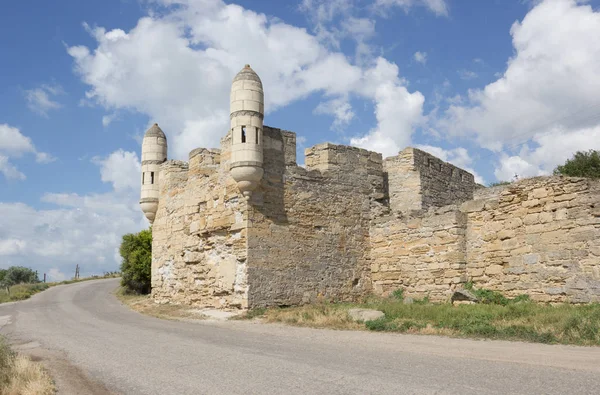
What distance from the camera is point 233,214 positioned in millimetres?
16125

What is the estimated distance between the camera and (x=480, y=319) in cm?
1091

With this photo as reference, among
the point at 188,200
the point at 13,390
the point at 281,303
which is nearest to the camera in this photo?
the point at 13,390

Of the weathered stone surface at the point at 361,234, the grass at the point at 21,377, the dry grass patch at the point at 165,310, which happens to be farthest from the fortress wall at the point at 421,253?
the grass at the point at 21,377

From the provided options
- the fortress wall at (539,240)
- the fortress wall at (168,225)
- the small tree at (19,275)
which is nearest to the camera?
the fortress wall at (539,240)

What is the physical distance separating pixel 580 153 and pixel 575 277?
15.9m

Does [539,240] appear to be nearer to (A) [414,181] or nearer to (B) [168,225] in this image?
(A) [414,181]

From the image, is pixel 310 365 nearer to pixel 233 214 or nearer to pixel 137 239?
pixel 233 214

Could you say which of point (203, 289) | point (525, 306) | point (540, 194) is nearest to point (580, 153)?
point (540, 194)

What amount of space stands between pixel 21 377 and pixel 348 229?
38.9 ft

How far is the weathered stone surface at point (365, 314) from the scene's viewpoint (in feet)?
40.9

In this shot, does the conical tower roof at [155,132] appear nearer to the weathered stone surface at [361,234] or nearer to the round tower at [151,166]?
the round tower at [151,166]

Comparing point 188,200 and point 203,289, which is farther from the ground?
point 188,200

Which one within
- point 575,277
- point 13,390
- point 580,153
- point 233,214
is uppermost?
point 580,153

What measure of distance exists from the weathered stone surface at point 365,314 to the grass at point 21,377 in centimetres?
721
